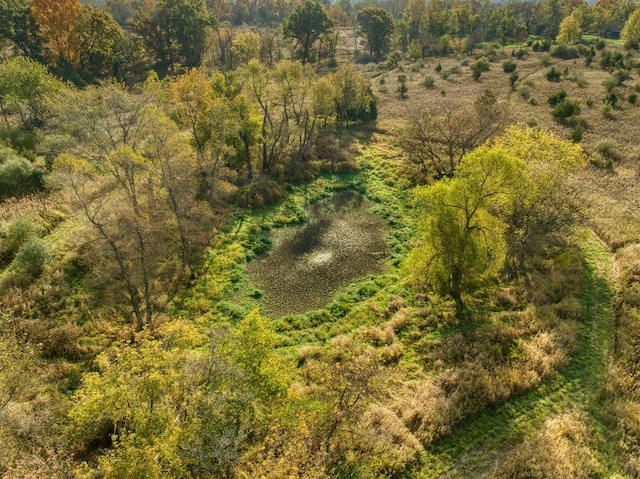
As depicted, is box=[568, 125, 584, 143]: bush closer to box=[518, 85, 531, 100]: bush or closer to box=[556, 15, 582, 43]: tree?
box=[518, 85, 531, 100]: bush

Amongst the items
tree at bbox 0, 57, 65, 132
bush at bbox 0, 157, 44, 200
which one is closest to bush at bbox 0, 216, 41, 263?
bush at bbox 0, 157, 44, 200

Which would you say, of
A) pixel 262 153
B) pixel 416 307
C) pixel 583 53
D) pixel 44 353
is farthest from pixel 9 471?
pixel 583 53

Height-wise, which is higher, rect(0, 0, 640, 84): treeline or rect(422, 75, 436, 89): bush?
rect(0, 0, 640, 84): treeline

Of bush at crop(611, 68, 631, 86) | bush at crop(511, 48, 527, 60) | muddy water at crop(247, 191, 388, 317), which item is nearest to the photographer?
muddy water at crop(247, 191, 388, 317)

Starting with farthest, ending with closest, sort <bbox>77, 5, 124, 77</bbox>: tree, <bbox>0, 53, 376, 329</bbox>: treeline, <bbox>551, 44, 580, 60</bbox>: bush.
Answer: <bbox>551, 44, 580, 60</bbox>: bush
<bbox>77, 5, 124, 77</bbox>: tree
<bbox>0, 53, 376, 329</bbox>: treeline

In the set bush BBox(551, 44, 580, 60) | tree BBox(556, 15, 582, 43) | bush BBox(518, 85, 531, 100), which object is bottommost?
bush BBox(518, 85, 531, 100)

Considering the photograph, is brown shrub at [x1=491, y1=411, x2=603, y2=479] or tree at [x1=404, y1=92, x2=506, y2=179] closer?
brown shrub at [x1=491, y1=411, x2=603, y2=479]
